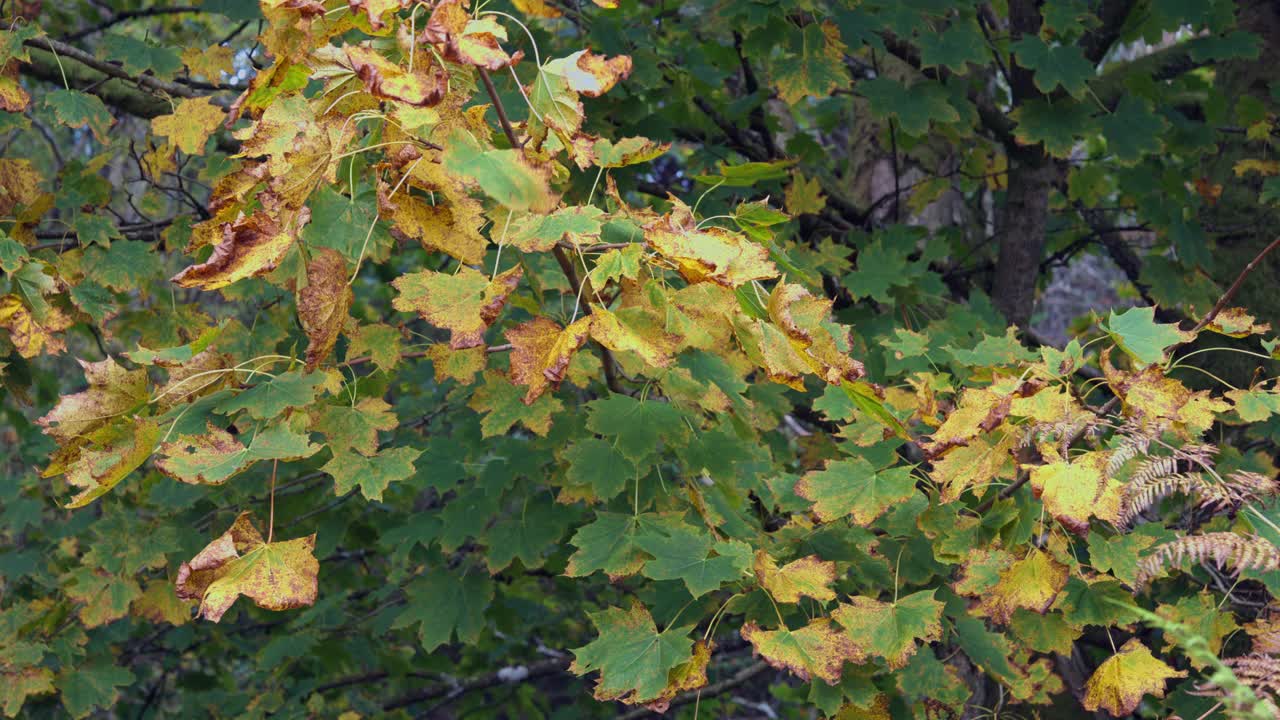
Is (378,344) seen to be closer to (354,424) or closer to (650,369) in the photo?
(354,424)

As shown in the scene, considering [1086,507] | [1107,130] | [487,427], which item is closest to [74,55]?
[487,427]

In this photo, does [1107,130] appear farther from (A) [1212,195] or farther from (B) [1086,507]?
(B) [1086,507]

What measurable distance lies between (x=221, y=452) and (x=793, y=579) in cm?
94

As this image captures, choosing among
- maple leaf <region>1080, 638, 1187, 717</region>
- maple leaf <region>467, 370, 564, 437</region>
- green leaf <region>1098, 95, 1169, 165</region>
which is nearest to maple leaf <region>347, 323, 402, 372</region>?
maple leaf <region>467, 370, 564, 437</region>

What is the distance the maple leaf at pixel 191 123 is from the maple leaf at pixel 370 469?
1220mm

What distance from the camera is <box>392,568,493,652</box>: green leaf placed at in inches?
108

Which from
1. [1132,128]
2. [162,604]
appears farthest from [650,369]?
[1132,128]

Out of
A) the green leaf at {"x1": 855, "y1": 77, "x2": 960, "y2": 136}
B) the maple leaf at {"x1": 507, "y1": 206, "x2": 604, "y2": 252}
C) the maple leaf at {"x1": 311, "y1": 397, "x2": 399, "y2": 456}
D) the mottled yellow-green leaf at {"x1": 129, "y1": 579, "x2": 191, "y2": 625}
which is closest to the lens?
the maple leaf at {"x1": 507, "y1": 206, "x2": 604, "y2": 252}

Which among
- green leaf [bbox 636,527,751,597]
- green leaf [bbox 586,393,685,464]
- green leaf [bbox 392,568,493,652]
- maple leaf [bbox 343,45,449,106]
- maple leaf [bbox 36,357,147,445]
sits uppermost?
maple leaf [bbox 343,45,449,106]

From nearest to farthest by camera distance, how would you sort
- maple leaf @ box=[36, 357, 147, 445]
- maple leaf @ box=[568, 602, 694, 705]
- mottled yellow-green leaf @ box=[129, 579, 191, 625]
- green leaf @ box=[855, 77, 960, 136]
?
maple leaf @ box=[36, 357, 147, 445] < maple leaf @ box=[568, 602, 694, 705] < mottled yellow-green leaf @ box=[129, 579, 191, 625] < green leaf @ box=[855, 77, 960, 136]

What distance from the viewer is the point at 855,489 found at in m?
2.08

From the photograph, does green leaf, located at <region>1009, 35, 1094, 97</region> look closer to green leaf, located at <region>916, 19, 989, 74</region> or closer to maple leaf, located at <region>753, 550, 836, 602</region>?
green leaf, located at <region>916, 19, 989, 74</region>

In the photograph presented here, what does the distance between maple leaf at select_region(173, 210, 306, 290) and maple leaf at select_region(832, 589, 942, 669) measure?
110 cm

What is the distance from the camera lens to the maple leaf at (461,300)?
1.64 m
